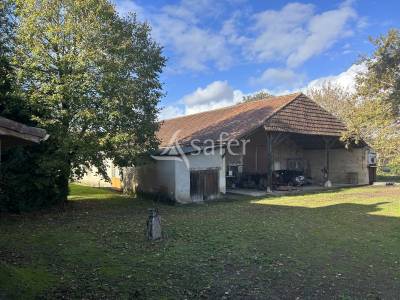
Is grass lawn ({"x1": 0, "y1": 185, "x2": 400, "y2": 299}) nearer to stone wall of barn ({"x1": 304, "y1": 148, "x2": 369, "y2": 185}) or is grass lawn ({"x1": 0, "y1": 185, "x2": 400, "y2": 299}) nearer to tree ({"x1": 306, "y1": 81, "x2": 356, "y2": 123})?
stone wall of barn ({"x1": 304, "y1": 148, "x2": 369, "y2": 185})

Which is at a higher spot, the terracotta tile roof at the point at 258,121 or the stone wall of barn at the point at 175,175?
the terracotta tile roof at the point at 258,121

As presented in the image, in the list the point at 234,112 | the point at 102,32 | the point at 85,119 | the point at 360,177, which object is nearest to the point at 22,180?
the point at 85,119

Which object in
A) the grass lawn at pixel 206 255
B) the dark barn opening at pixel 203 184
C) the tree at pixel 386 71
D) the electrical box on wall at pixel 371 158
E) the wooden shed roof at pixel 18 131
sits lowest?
the grass lawn at pixel 206 255

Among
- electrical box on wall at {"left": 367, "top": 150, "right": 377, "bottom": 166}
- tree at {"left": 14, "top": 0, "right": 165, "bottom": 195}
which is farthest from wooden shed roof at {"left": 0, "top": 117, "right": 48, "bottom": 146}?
electrical box on wall at {"left": 367, "top": 150, "right": 377, "bottom": 166}

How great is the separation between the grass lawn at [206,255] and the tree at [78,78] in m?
2.79

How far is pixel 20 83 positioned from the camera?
13.8 metres

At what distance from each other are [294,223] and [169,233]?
4276 millimetres

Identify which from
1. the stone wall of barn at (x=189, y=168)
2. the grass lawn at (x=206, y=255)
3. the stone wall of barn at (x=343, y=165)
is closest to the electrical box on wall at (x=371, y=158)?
the stone wall of barn at (x=343, y=165)

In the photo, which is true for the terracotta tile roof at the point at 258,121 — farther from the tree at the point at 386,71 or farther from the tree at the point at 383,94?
the tree at the point at 386,71

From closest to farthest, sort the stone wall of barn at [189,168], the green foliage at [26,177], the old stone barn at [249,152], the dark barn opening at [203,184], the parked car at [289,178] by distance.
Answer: the green foliage at [26,177]
the stone wall of barn at [189,168]
the dark barn opening at [203,184]
the old stone barn at [249,152]
the parked car at [289,178]

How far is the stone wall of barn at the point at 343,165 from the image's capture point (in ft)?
84.7

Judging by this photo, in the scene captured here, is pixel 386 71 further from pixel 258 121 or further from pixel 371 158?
pixel 371 158

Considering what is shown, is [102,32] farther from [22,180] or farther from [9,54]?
[22,180]

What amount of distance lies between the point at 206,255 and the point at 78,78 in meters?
9.31
